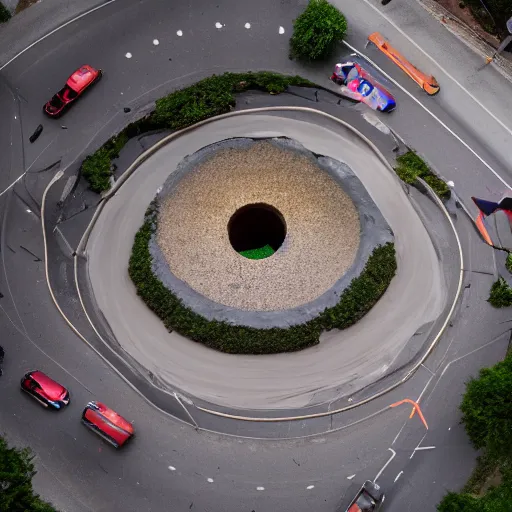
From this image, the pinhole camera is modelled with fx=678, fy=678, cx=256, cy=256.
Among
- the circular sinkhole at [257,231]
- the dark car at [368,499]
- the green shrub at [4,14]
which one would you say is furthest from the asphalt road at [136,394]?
the circular sinkhole at [257,231]

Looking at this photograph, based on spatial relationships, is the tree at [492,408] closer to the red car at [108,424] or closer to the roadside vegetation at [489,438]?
the roadside vegetation at [489,438]

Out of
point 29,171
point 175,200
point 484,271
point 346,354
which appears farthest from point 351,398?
point 29,171

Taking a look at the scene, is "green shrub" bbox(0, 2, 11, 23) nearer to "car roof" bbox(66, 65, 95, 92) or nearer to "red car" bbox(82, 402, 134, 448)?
"car roof" bbox(66, 65, 95, 92)

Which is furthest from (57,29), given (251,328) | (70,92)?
(251,328)

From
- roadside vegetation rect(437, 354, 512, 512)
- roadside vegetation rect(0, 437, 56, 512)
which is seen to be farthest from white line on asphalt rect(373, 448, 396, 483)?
roadside vegetation rect(0, 437, 56, 512)

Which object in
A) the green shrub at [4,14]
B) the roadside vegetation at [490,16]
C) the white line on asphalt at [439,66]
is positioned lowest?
the green shrub at [4,14]

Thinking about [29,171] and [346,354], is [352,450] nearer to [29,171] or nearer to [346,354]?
[346,354]
